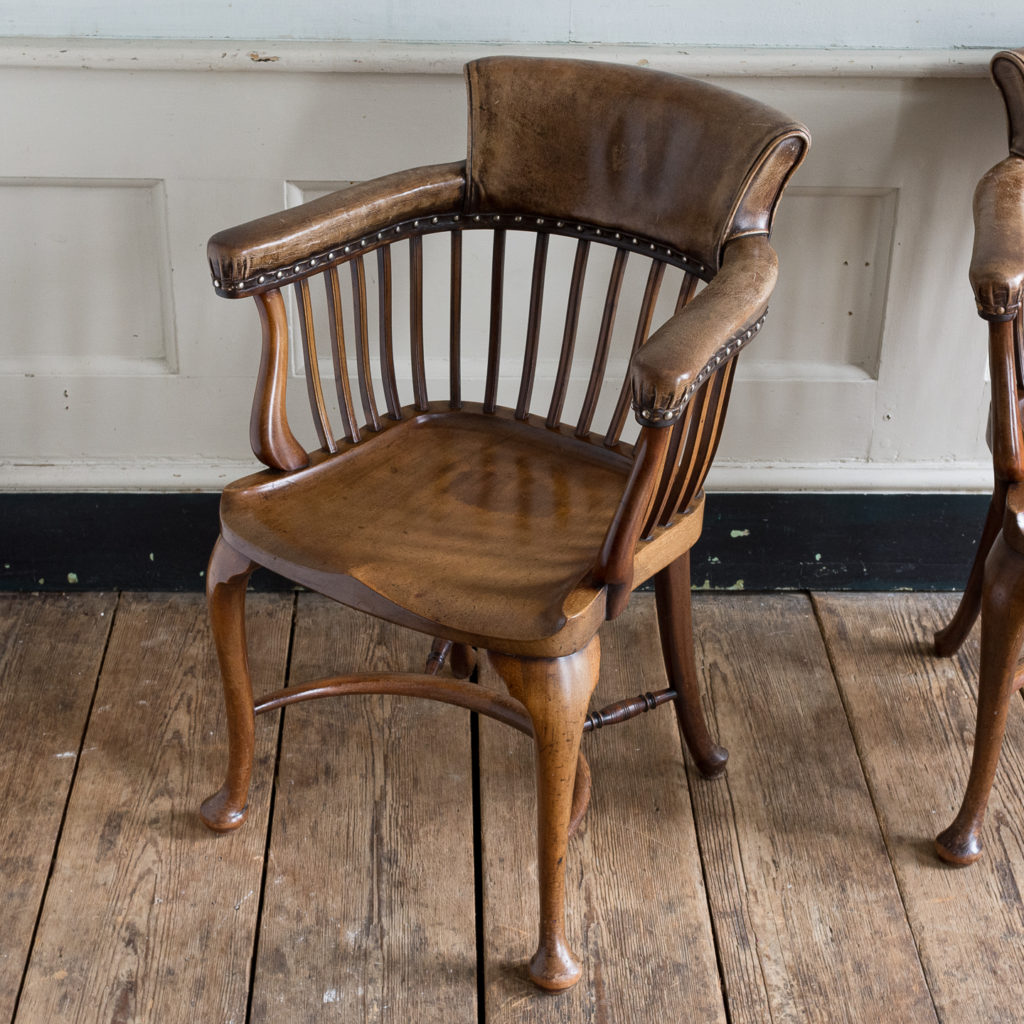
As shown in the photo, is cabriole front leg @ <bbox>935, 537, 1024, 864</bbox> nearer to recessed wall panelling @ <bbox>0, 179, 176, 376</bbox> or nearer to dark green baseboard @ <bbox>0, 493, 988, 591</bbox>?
dark green baseboard @ <bbox>0, 493, 988, 591</bbox>

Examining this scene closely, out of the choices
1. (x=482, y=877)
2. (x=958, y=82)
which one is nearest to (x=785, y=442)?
(x=958, y=82)

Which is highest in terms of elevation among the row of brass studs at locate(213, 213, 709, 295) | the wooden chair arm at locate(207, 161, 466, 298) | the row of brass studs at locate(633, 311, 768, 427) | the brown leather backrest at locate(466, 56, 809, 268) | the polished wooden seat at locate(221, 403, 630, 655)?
the brown leather backrest at locate(466, 56, 809, 268)

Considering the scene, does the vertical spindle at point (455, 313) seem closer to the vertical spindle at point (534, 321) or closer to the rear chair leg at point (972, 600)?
the vertical spindle at point (534, 321)

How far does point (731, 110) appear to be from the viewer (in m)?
1.35

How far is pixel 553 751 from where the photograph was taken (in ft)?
4.11

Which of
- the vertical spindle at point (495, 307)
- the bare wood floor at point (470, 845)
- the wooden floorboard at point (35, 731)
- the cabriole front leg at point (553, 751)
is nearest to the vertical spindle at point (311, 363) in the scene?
the vertical spindle at point (495, 307)

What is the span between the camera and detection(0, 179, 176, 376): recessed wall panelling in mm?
1811

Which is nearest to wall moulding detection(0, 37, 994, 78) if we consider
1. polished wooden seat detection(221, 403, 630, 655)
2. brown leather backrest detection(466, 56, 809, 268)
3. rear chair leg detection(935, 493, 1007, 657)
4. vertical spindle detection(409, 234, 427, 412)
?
brown leather backrest detection(466, 56, 809, 268)

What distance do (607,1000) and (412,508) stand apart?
0.64 meters

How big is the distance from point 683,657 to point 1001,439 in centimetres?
49

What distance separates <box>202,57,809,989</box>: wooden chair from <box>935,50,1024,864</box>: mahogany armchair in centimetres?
28

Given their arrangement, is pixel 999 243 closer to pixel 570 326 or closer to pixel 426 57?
pixel 570 326

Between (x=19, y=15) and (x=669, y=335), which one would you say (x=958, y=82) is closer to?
(x=669, y=335)

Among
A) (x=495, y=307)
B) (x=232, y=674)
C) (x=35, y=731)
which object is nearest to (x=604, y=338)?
(x=495, y=307)
